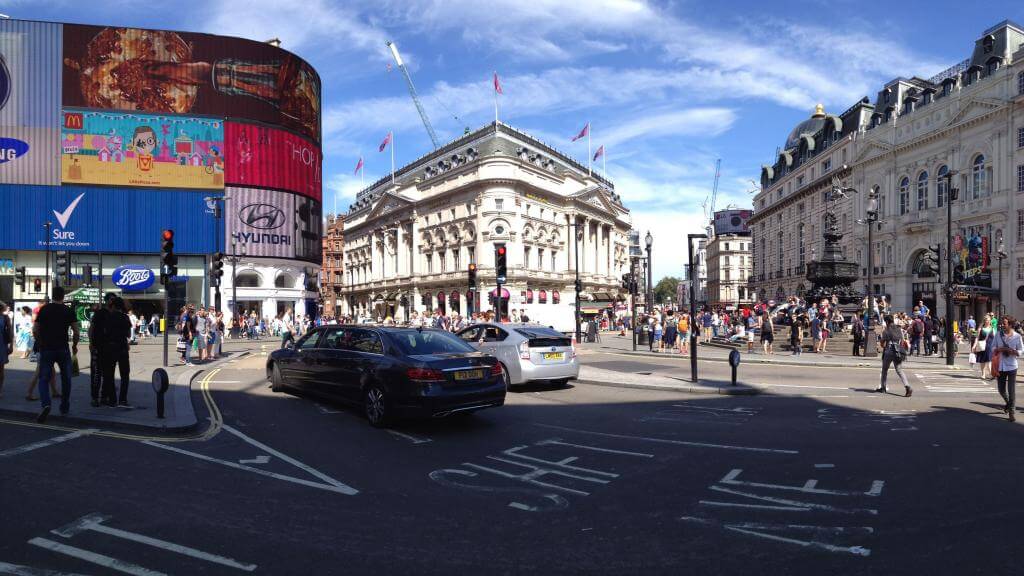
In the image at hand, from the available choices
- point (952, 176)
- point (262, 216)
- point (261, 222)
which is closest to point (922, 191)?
point (952, 176)

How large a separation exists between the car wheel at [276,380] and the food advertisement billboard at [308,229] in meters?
48.3

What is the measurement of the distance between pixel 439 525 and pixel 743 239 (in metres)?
131

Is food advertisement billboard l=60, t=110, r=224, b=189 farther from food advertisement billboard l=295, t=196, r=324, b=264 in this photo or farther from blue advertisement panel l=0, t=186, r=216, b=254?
food advertisement billboard l=295, t=196, r=324, b=264

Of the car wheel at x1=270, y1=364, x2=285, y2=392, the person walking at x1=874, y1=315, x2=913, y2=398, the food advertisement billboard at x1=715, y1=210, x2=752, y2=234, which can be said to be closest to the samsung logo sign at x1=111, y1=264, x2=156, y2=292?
the car wheel at x1=270, y1=364, x2=285, y2=392

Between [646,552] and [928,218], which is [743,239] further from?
[646,552]

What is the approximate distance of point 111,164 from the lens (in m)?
51.0

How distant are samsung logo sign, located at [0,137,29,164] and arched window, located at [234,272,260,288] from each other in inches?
741

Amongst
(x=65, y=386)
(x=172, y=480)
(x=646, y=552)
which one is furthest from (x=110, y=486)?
(x=646, y=552)

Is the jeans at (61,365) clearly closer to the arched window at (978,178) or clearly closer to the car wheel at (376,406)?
the car wheel at (376,406)

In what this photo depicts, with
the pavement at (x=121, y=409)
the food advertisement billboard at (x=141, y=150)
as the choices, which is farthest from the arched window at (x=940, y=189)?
the food advertisement billboard at (x=141, y=150)

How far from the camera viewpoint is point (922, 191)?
49.8m

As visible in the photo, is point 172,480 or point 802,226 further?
point 802,226

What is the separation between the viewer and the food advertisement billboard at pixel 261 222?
178 feet

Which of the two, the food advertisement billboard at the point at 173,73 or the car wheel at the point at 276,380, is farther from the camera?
the food advertisement billboard at the point at 173,73
